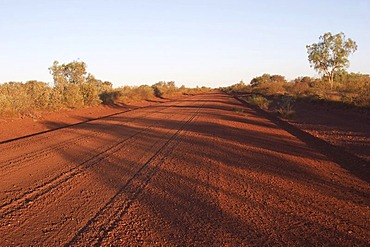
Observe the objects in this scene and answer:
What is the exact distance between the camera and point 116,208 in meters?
5.34

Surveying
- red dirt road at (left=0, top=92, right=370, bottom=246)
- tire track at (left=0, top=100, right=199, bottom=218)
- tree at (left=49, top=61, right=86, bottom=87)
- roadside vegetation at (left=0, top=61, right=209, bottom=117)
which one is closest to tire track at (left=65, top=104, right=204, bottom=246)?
red dirt road at (left=0, top=92, right=370, bottom=246)

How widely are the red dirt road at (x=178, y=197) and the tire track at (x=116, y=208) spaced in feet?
0.05

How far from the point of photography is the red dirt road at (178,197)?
14.4 feet

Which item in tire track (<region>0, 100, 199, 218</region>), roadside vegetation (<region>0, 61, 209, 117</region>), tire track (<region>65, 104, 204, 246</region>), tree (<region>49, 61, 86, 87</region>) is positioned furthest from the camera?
tree (<region>49, 61, 86, 87</region>)

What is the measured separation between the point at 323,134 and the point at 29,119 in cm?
1535

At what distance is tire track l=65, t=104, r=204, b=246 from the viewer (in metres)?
4.34

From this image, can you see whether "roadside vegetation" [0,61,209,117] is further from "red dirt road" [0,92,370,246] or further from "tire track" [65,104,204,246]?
"tire track" [65,104,204,246]

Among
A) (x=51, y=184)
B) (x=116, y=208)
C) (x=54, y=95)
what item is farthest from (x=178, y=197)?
(x=54, y=95)

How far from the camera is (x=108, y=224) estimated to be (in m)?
4.72

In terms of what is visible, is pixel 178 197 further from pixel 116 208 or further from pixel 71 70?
pixel 71 70

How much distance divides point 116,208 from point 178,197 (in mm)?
1125

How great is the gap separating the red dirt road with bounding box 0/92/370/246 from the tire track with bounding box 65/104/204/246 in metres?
0.01

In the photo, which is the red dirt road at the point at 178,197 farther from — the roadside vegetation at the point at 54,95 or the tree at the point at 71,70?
the tree at the point at 71,70

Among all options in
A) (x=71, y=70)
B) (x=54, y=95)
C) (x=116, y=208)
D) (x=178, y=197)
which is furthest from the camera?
(x=71, y=70)
